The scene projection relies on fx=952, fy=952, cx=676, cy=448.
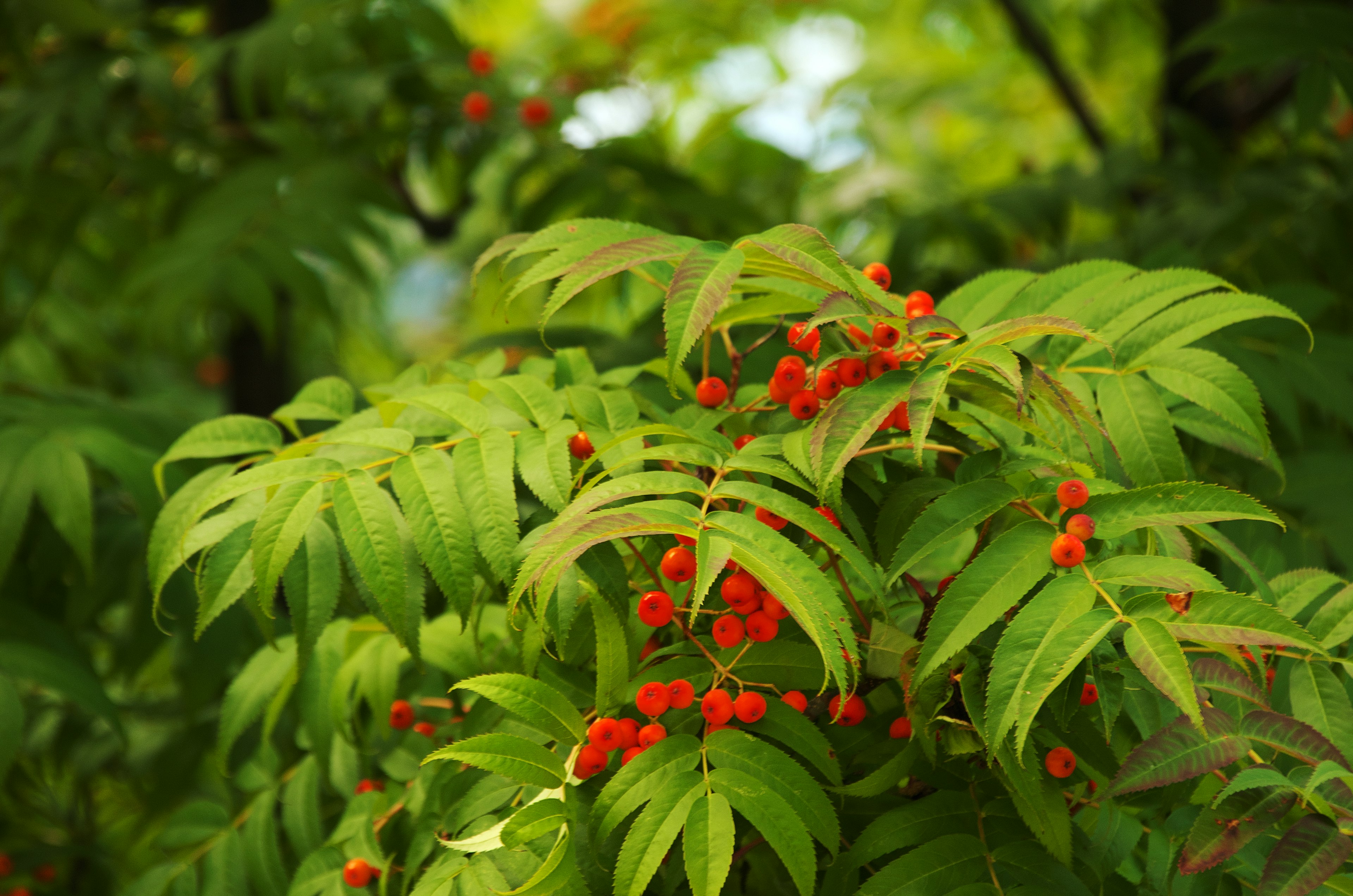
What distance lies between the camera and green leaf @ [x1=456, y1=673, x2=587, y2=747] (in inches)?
36.4

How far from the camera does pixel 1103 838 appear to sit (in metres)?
0.94

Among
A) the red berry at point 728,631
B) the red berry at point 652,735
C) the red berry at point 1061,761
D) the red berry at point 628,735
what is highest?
the red berry at point 728,631

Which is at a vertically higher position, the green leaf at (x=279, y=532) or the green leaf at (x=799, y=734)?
the green leaf at (x=279, y=532)

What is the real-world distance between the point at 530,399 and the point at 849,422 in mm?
432

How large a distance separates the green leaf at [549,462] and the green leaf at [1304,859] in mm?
703

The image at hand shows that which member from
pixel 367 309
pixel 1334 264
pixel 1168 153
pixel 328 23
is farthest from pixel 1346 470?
pixel 367 309

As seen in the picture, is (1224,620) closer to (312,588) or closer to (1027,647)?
(1027,647)

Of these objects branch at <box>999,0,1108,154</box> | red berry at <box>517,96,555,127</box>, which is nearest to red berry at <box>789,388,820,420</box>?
red berry at <box>517,96,555,127</box>

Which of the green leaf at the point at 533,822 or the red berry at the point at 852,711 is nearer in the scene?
the green leaf at the point at 533,822

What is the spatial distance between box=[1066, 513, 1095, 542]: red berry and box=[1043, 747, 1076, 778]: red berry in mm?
210

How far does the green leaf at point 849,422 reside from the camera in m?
0.86

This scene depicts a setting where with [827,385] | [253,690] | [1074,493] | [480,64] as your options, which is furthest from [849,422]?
[480,64]

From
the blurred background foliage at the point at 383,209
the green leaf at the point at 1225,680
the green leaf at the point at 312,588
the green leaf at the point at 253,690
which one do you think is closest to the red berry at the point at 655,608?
the green leaf at the point at 312,588

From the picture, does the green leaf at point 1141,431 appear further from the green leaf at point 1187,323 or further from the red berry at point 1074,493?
the red berry at point 1074,493
